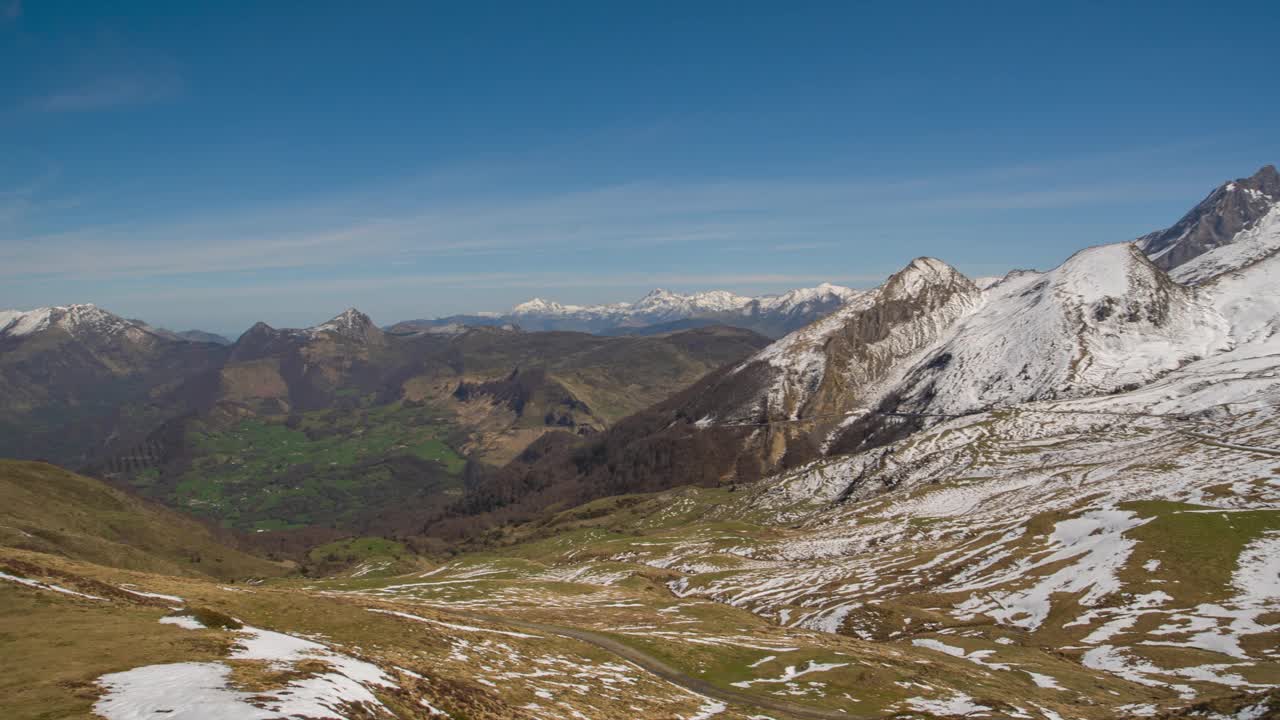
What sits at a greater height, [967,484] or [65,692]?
[65,692]

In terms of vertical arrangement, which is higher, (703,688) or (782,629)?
(703,688)

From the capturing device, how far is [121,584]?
54594mm

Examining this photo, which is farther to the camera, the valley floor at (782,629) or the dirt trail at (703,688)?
the dirt trail at (703,688)

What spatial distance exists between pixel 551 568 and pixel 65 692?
6625 inches

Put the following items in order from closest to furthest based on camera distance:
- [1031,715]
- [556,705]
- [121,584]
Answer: [556,705] → [1031,715] → [121,584]

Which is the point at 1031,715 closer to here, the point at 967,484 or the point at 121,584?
the point at 121,584

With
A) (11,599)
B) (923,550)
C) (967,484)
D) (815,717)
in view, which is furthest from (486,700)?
(967,484)

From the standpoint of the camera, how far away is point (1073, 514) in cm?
12444

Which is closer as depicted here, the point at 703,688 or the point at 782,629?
the point at 703,688

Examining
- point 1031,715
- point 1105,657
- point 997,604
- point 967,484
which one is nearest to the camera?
point 1031,715

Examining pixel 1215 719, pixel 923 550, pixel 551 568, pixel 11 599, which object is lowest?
pixel 551 568

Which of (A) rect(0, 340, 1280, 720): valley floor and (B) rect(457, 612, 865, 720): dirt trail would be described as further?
(B) rect(457, 612, 865, 720): dirt trail

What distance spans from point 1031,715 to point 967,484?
149m

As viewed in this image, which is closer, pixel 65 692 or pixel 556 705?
pixel 65 692
